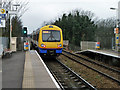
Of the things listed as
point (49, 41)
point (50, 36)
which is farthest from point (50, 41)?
point (50, 36)

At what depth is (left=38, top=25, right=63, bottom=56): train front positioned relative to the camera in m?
15.3

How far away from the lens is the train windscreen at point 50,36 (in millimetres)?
15508

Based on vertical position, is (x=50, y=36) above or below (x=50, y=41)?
above

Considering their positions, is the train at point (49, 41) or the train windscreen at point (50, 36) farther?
the train windscreen at point (50, 36)

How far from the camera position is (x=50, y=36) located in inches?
616

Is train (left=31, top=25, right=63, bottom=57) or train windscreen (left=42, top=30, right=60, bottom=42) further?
train windscreen (left=42, top=30, right=60, bottom=42)

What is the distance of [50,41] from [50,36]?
0.49 m

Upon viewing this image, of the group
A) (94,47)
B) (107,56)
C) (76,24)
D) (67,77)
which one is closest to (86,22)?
(76,24)

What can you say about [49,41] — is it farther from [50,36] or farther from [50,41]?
[50,36]

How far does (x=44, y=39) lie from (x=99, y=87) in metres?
8.21

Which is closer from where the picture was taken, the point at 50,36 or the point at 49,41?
the point at 49,41

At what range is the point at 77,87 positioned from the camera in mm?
8344

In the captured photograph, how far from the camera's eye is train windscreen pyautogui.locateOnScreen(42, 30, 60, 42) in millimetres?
15508

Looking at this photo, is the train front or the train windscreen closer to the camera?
the train front
